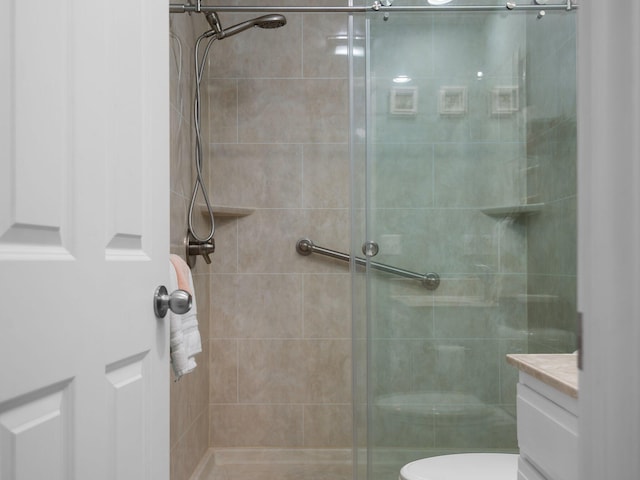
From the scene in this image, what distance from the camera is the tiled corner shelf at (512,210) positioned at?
1783mm

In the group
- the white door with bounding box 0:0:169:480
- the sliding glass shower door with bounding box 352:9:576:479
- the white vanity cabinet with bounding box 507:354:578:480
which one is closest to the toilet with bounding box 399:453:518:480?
the sliding glass shower door with bounding box 352:9:576:479

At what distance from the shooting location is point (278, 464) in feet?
8.23

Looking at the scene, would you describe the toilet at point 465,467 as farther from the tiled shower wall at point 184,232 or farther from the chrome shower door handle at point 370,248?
the tiled shower wall at point 184,232

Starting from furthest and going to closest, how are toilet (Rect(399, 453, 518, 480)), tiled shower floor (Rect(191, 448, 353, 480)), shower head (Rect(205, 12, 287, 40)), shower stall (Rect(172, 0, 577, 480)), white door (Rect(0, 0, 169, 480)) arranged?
tiled shower floor (Rect(191, 448, 353, 480)), shower head (Rect(205, 12, 287, 40)), shower stall (Rect(172, 0, 577, 480)), toilet (Rect(399, 453, 518, 480)), white door (Rect(0, 0, 169, 480))

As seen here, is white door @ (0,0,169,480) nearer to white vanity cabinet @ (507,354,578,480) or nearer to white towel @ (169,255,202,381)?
A: white towel @ (169,255,202,381)

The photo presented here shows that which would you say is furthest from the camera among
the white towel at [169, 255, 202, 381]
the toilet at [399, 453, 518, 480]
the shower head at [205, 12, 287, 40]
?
the shower head at [205, 12, 287, 40]

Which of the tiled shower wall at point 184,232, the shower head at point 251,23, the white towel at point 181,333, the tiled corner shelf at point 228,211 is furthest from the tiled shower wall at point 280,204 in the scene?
the white towel at point 181,333

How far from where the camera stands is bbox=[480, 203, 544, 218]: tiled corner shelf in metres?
1.78

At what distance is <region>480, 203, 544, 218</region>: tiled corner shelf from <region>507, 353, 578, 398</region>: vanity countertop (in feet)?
2.33

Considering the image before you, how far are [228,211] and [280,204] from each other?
26 cm

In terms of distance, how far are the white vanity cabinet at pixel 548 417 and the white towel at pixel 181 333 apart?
0.73 metres

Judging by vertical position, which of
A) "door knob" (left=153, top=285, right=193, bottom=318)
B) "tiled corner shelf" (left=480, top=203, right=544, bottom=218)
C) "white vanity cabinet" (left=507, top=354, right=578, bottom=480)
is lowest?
"white vanity cabinet" (left=507, top=354, right=578, bottom=480)

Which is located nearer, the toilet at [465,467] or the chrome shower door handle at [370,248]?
the toilet at [465,467]

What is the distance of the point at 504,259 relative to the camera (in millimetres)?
1801
